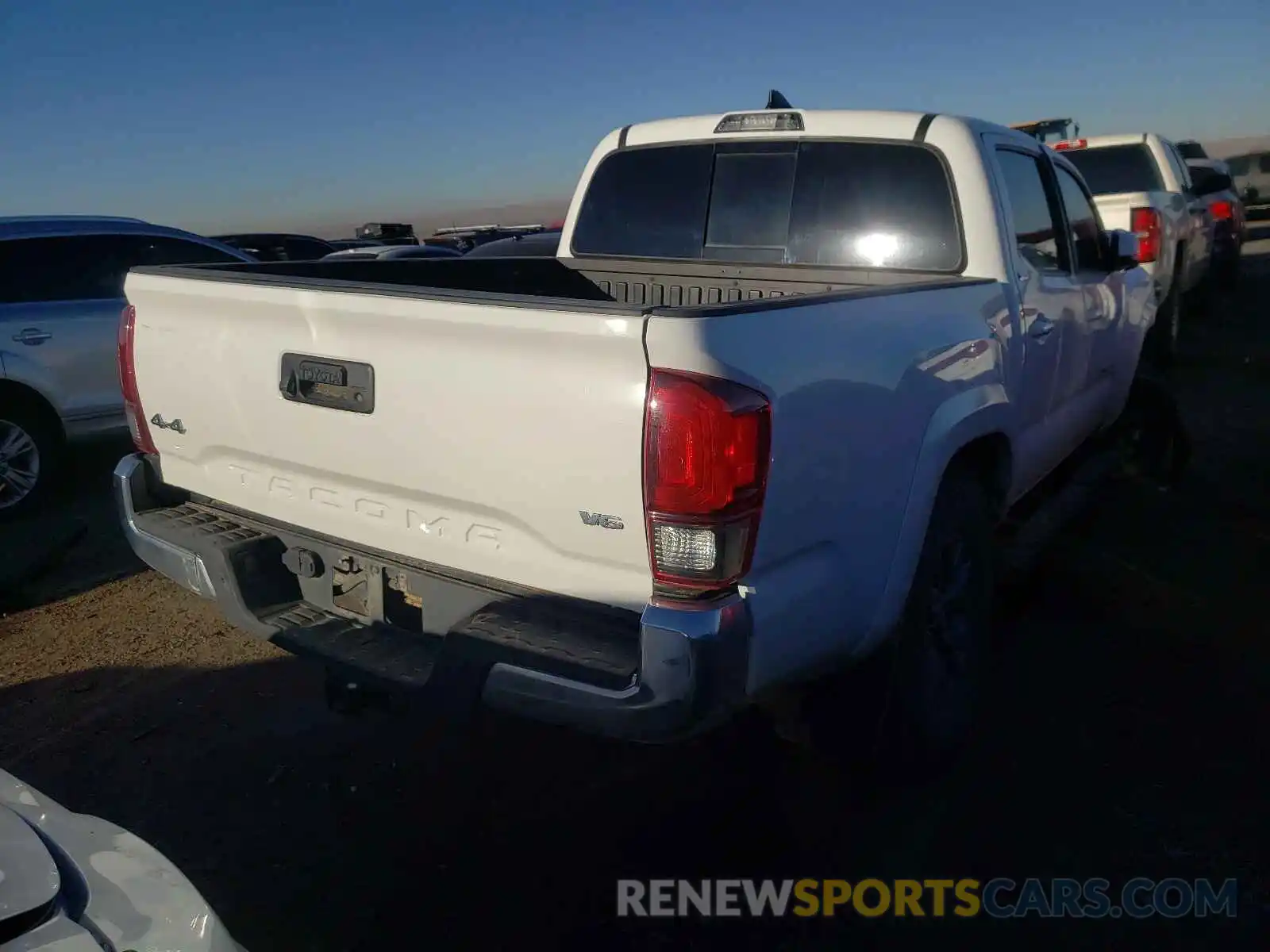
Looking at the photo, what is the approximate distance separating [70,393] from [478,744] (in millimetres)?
4550

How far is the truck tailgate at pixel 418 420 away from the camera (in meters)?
2.32

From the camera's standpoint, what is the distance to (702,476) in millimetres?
2227

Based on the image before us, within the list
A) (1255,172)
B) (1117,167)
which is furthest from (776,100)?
(1255,172)

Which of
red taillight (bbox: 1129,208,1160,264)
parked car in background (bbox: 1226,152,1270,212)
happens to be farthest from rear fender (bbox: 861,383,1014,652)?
parked car in background (bbox: 1226,152,1270,212)

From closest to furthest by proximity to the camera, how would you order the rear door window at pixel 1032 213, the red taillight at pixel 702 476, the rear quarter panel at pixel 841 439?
the red taillight at pixel 702 476, the rear quarter panel at pixel 841 439, the rear door window at pixel 1032 213

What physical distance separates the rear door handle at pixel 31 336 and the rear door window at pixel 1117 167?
917 cm

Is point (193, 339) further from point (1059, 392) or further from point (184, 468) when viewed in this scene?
point (1059, 392)

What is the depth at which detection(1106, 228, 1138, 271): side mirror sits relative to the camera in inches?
192

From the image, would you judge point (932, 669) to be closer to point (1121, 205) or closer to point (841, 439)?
point (841, 439)

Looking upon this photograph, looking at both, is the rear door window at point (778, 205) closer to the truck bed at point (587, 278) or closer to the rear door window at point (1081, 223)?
the truck bed at point (587, 278)

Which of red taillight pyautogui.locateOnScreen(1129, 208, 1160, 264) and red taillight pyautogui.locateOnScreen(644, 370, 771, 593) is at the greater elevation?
red taillight pyautogui.locateOnScreen(1129, 208, 1160, 264)

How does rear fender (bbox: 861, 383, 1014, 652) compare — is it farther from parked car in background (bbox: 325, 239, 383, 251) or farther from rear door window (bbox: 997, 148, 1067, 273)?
parked car in background (bbox: 325, 239, 383, 251)

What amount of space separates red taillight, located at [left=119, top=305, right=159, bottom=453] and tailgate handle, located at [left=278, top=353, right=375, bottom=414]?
78cm

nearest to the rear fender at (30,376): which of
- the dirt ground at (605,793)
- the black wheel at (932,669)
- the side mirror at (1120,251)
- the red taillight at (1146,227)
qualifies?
the dirt ground at (605,793)
